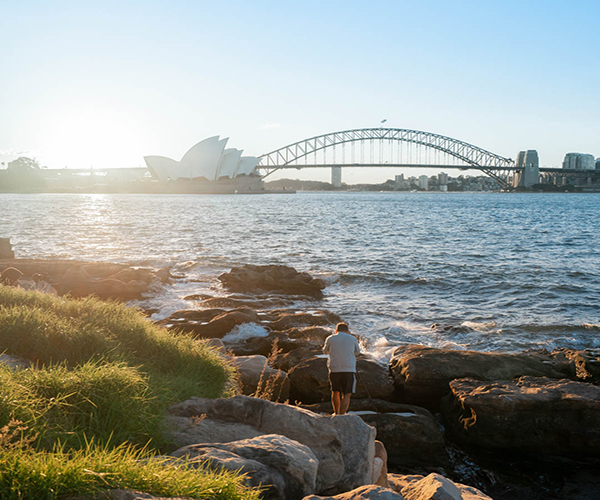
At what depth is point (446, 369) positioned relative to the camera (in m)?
7.02

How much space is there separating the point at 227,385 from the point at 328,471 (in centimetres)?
172

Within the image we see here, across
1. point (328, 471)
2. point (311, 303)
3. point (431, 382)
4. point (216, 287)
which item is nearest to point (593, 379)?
point (431, 382)

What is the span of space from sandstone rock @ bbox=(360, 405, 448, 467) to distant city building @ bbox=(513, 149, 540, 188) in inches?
5356

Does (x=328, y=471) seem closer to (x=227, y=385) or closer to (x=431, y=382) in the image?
(x=227, y=385)

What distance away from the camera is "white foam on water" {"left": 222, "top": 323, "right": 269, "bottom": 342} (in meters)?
9.39

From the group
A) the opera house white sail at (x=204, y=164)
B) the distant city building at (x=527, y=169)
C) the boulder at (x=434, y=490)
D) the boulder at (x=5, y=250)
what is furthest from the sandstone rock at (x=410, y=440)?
the distant city building at (x=527, y=169)

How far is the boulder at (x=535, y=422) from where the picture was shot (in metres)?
5.75

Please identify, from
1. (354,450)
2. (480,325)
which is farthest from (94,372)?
(480,325)

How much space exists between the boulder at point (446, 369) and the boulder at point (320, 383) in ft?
0.81

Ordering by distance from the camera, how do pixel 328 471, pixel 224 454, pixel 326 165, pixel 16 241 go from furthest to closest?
pixel 326 165 → pixel 16 241 → pixel 328 471 → pixel 224 454

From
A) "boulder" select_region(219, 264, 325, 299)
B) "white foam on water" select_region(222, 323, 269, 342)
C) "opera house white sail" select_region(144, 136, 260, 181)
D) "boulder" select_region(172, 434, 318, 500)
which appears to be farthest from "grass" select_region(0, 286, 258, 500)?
"opera house white sail" select_region(144, 136, 260, 181)

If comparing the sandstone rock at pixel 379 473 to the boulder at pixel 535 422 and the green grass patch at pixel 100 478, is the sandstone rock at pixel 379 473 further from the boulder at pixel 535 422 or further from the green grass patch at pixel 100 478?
the green grass patch at pixel 100 478

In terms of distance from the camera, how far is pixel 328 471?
3699 millimetres

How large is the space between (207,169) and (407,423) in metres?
114
